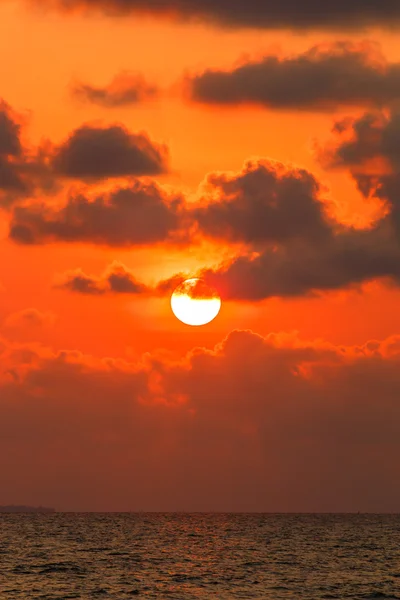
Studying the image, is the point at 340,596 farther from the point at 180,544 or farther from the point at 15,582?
the point at 180,544

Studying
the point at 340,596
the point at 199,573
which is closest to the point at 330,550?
the point at 199,573

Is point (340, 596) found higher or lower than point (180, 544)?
lower

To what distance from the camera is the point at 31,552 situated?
493 ft

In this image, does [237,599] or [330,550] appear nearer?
[237,599]

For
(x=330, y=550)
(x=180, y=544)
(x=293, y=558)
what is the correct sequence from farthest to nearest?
(x=180, y=544)
(x=330, y=550)
(x=293, y=558)

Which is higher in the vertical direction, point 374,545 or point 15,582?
point 374,545

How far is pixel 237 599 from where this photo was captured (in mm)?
91750

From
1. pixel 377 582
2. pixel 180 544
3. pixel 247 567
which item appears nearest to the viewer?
pixel 377 582

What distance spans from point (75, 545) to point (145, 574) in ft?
214

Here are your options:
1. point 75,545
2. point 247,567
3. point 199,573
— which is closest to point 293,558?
point 247,567

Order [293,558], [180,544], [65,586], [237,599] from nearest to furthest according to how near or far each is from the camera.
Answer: [237,599] → [65,586] → [293,558] → [180,544]

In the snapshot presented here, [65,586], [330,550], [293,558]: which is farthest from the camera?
[330,550]

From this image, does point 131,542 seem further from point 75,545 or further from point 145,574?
point 145,574

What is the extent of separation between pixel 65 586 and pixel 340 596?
2701 cm
